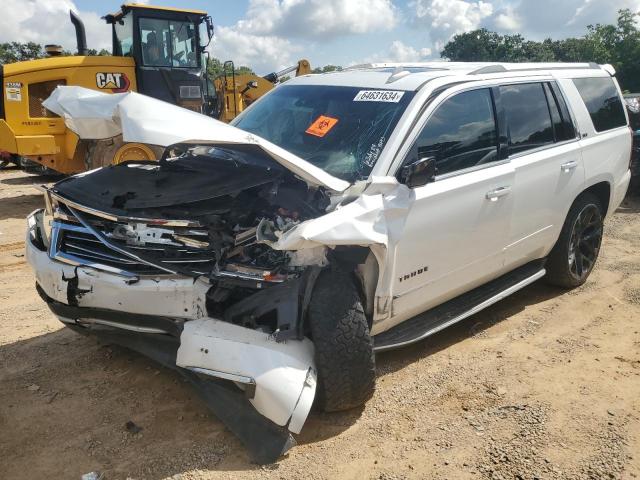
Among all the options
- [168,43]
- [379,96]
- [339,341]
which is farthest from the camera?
[168,43]

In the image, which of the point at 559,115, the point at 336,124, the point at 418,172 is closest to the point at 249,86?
the point at 559,115

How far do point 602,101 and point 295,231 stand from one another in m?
3.81

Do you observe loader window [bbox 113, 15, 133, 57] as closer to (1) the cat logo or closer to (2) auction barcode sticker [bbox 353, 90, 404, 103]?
(1) the cat logo

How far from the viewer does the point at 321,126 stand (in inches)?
148

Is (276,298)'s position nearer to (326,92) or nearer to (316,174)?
(316,174)

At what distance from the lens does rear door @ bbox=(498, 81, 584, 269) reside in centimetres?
406

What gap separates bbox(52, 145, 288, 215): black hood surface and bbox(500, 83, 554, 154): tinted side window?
188cm

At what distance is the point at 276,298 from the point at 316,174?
0.72 meters

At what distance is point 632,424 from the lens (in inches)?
124

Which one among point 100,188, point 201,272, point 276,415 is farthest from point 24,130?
point 276,415

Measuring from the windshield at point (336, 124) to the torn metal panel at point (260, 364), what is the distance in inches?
44.4

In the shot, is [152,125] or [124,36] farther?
[124,36]

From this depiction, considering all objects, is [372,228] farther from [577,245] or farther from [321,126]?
[577,245]

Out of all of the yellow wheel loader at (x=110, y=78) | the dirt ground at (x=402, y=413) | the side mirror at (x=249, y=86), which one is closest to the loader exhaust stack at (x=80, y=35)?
the yellow wheel loader at (x=110, y=78)
